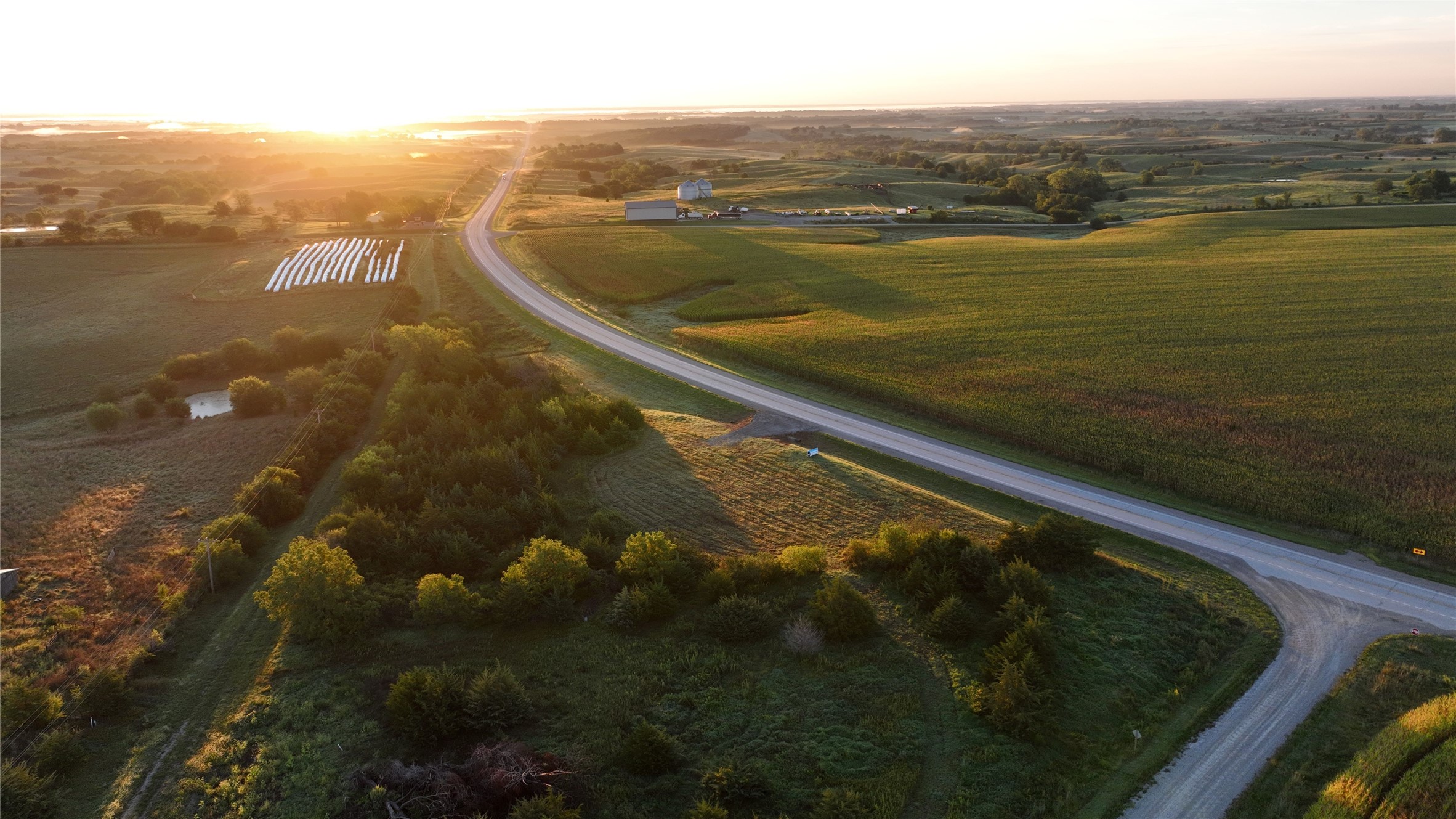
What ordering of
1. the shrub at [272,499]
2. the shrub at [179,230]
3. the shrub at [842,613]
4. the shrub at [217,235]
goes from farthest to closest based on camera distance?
the shrub at [179,230] → the shrub at [217,235] → the shrub at [272,499] → the shrub at [842,613]

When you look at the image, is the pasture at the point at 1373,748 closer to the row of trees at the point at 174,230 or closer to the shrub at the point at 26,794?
the shrub at the point at 26,794

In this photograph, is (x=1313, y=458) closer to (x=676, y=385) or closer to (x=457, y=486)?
(x=676, y=385)

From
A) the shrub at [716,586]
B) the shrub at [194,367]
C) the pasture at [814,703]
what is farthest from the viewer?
the shrub at [194,367]

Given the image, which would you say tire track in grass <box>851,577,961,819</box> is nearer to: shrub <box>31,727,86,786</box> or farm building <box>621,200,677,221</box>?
shrub <box>31,727,86,786</box>

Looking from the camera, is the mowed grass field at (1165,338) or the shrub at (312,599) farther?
the mowed grass field at (1165,338)

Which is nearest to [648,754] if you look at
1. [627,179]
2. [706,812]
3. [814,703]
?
[706,812]

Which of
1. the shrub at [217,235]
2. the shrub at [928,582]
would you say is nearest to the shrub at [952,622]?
the shrub at [928,582]

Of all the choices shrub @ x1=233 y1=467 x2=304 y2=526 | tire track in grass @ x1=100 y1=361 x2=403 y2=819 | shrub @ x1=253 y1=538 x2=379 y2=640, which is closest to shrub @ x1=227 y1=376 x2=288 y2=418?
shrub @ x1=233 y1=467 x2=304 y2=526

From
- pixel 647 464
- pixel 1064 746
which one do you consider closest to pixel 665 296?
pixel 647 464

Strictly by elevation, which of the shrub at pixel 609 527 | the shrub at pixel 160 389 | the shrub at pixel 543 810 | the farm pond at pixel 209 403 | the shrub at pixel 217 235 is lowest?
the shrub at pixel 543 810
